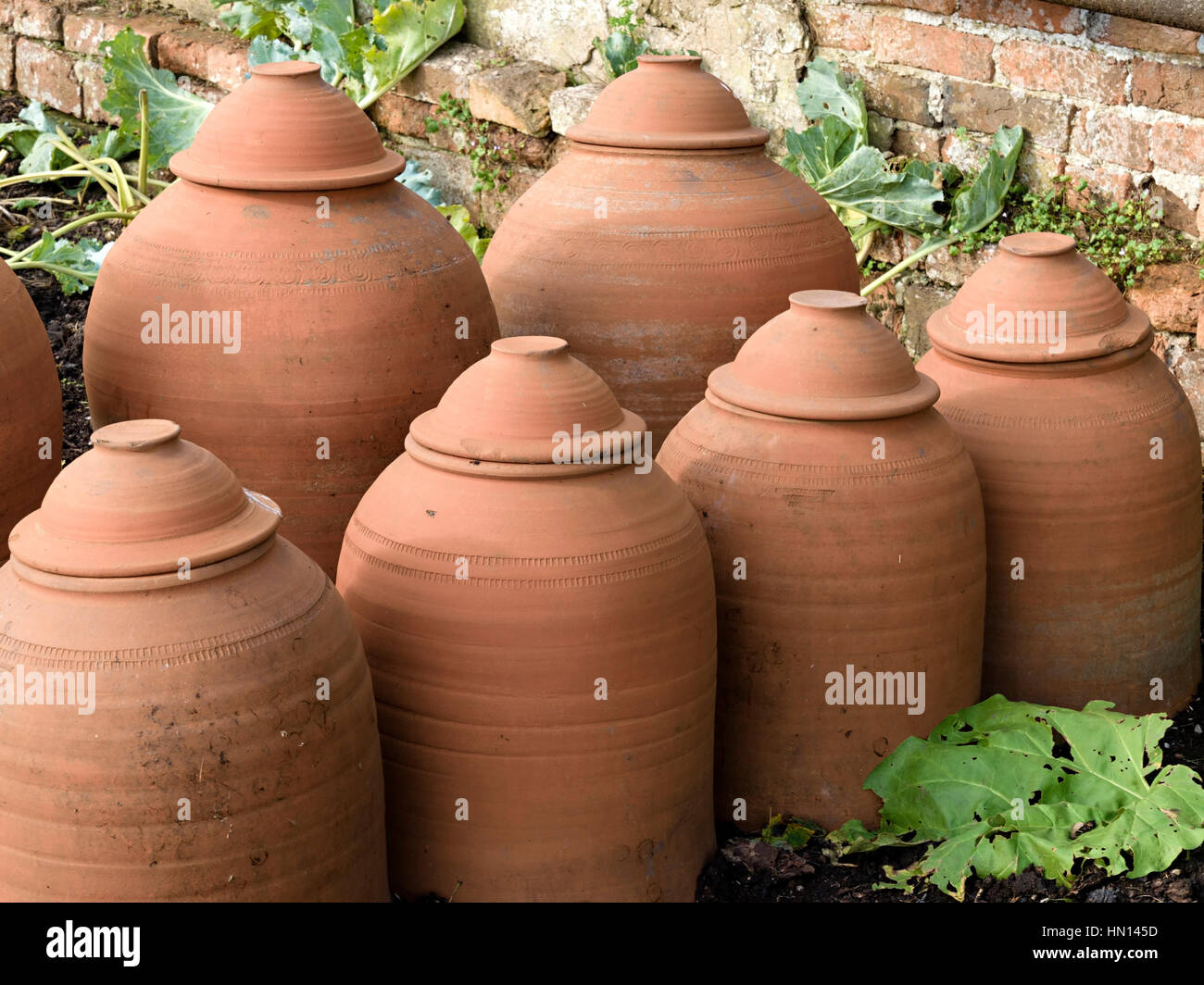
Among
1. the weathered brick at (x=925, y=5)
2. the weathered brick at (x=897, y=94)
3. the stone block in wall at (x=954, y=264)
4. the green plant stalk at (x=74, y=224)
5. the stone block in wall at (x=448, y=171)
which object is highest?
the weathered brick at (x=925, y=5)

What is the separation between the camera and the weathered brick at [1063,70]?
5.26 metres

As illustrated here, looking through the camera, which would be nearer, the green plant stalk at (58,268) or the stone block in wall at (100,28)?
the green plant stalk at (58,268)

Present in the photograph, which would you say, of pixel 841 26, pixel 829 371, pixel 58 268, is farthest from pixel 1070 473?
pixel 58 268

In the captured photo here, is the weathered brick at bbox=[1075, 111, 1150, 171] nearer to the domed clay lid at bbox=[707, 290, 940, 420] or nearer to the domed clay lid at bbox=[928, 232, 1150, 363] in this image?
the domed clay lid at bbox=[928, 232, 1150, 363]

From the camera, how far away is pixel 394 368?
3.93 meters

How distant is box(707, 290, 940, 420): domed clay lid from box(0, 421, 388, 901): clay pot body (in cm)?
126

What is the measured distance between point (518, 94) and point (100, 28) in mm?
2893

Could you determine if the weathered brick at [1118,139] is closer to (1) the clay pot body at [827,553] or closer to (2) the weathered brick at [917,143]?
(2) the weathered brick at [917,143]

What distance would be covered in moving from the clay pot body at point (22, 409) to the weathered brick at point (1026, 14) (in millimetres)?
3406

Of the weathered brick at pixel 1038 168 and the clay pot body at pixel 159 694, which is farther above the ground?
the weathered brick at pixel 1038 168

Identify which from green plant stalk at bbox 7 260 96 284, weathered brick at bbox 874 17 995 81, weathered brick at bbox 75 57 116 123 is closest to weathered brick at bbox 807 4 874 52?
weathered brick at bbox 874 17 995 81

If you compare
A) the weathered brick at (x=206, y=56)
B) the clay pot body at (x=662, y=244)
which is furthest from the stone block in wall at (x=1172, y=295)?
the weathered brick at (x=206, y=56)

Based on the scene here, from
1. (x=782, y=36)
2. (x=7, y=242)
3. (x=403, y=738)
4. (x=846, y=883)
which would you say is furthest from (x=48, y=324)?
(x=846, y=883)

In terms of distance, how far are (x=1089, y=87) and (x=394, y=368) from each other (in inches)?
110
